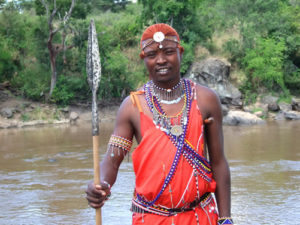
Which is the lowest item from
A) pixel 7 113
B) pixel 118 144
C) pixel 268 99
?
pixel 268 99

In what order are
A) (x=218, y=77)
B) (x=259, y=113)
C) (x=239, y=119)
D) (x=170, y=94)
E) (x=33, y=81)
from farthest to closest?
(x=33, y=81) → (x=218, y=77) → (x=259, y=113) → (x=239, y=119) → (x=170, y=94)

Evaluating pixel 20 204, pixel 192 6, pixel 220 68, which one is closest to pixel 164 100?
pixel 20 204

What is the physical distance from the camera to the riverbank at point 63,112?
18.6 meters

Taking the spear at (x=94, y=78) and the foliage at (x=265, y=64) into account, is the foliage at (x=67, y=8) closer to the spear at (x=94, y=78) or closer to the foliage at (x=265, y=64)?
the foliage at (x=265, y=64)

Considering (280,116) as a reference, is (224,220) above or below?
above

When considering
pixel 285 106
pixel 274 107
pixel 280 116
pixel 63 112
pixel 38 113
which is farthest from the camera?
pixel 63 112

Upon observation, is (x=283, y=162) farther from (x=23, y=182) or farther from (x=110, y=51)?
(x=110, y=51)

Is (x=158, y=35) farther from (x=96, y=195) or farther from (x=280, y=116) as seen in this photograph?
(x=280, y=116)

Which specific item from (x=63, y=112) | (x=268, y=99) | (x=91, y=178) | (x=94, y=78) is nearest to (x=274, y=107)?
(x=268, y=99)

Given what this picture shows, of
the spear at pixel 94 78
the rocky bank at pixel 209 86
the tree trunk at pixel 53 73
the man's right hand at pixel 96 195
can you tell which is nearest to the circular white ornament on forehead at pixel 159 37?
the spear at pixel 94 78

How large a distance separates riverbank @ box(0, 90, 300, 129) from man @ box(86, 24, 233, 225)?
1547 centimetres

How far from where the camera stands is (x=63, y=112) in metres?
20.4

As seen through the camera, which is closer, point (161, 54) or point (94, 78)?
point (94, 78)

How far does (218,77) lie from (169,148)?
19052mm
